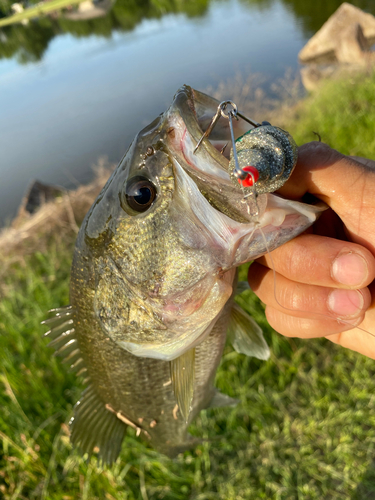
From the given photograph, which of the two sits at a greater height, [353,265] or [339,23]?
[353,265]

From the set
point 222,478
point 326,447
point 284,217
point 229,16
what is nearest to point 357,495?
point 326,447

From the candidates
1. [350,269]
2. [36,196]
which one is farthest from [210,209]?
[36,196]

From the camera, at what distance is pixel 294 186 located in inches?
55.1

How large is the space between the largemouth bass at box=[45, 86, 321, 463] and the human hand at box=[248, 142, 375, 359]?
0.56 feet

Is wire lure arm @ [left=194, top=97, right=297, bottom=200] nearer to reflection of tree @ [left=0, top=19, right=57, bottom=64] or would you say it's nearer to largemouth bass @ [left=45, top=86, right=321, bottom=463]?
largemouth bass @ [left=45, top=86, right=321, bottom=463]

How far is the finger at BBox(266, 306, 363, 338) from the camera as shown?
5.12 ft

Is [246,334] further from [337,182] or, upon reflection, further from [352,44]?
[352,44]

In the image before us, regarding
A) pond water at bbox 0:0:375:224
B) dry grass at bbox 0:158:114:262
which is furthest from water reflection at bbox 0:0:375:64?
dry grass at bbox 0:158:114:262

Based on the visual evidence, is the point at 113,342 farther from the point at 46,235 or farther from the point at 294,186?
the point at 46,235

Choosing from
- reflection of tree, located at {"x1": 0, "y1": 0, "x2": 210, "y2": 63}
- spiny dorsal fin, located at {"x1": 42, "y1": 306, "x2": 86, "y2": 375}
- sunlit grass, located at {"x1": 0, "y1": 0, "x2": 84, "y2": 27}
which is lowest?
spiny dorsal fin, located at {"x1": 42, "y1": 306, "x2": 86, "y2": 375}

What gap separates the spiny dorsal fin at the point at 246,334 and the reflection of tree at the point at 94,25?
23.4 m

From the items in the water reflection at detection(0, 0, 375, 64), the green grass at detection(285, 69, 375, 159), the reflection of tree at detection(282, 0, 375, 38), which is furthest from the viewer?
the water reflection at detection(0, 0, 375, 64)

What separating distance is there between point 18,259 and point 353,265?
488 cm

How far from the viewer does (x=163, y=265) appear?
1340 mm
